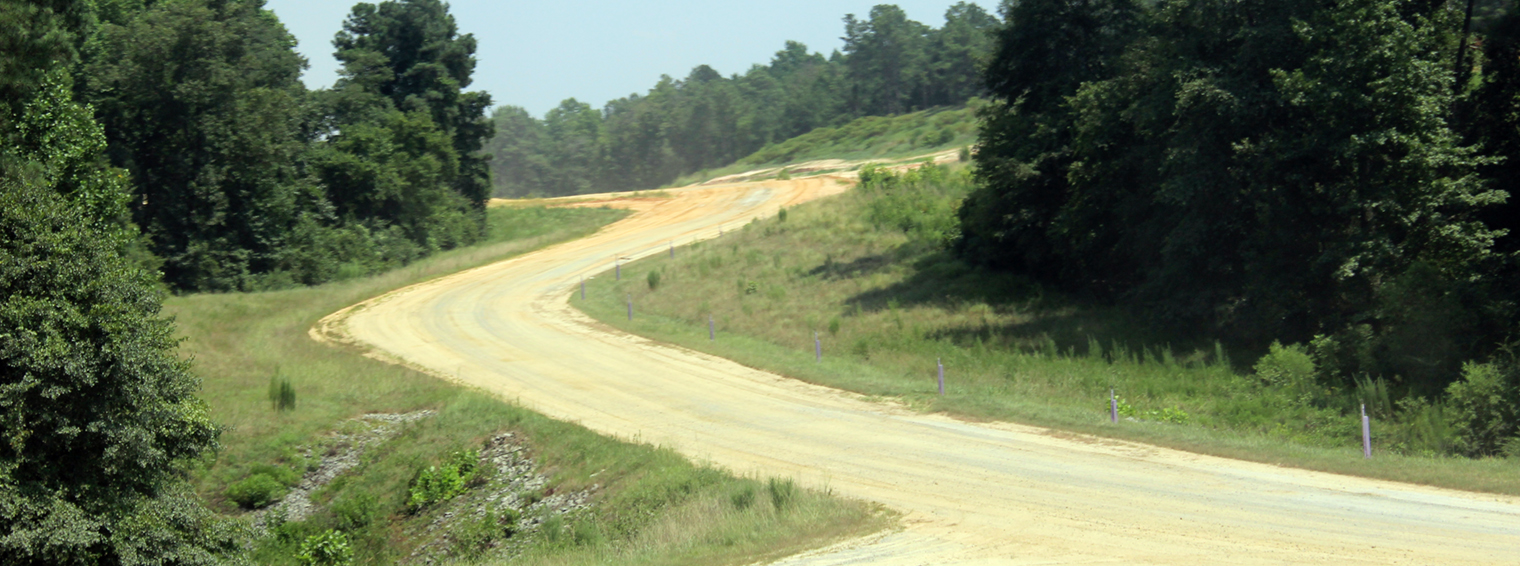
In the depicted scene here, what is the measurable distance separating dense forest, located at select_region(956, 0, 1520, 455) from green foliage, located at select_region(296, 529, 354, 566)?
20.1 m

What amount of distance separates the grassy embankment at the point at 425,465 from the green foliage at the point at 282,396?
0.18 metres

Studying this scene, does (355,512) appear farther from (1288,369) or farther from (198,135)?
(198,135)

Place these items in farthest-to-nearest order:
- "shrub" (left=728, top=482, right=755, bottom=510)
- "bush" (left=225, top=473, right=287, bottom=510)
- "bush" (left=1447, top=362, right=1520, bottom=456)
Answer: "bush" (left=225, top=473, right=287, bottom=510)
"bush" (left=1447, top=362, right=1520, bottom=456)
"shrub" (left=728, top=482, right=755, bottom=510)

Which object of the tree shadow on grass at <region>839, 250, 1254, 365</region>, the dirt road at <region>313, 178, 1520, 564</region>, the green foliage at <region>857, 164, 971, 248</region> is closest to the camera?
the dirt road at <region>313, 178, 1520, 564</region>

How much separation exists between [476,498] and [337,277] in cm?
3385

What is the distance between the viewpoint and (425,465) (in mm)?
21703

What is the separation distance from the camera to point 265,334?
34.2 m

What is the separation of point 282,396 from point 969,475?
1689 centimetres

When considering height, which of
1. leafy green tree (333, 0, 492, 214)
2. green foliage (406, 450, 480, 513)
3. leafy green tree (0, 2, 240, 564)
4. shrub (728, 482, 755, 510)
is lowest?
green foliage (406, 450, 480, 513)

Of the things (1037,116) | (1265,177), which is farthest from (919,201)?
(1265,177)

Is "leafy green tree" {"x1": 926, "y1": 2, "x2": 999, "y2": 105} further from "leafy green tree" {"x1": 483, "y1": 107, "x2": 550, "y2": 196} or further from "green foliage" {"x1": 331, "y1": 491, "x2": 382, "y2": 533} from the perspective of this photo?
"green foliage" {"x1": 331, "y1": 491, "x2": 382, "y2": 533}

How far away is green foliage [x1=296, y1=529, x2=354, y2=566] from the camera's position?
19266 millimetres

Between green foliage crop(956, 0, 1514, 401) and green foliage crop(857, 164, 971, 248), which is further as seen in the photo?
green foliage crop(857, 164, 971, 248)

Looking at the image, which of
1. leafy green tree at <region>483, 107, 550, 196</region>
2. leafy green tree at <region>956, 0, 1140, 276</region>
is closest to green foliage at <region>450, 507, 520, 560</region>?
leafy green tree at <region>956, 0, 1140, 276</region>
